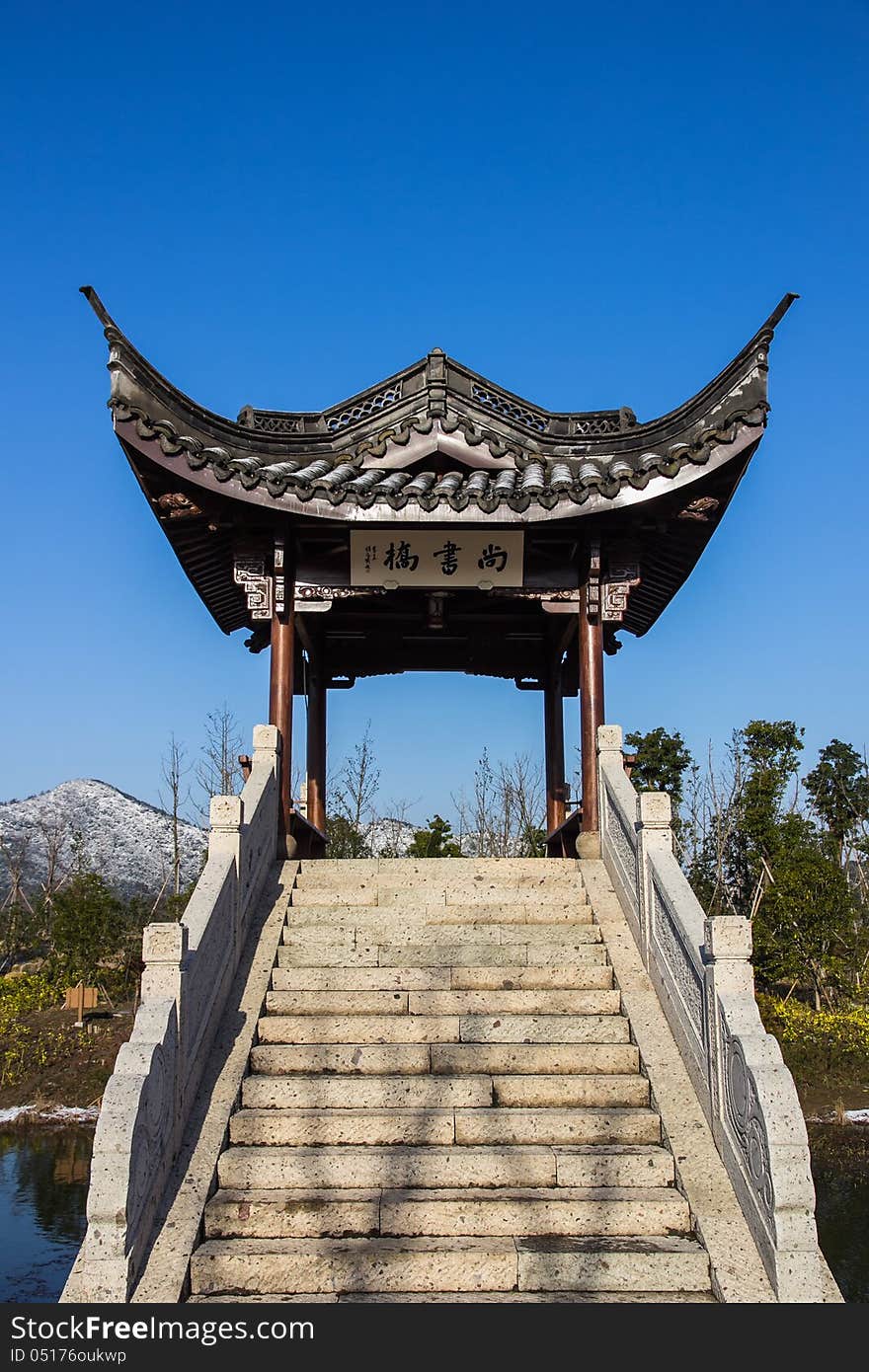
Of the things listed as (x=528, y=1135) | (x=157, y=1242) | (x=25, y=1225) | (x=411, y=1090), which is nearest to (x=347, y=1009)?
(x=411, y=1090)

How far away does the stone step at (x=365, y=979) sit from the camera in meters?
6.59

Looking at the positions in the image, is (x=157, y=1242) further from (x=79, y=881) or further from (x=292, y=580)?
(x=79, y=881)

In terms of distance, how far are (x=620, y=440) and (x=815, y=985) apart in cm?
987

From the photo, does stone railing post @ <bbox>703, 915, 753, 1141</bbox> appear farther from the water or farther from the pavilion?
the water

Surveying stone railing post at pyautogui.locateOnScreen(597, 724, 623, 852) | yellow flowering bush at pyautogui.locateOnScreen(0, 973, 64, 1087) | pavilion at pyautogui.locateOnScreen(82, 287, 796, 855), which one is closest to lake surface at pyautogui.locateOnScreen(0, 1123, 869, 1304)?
yellow flowering bush at pyautogui.locateOnScreen(0, 973, 64, 1087)

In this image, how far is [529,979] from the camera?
261 inches

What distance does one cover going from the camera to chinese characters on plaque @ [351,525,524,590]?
9.05 metres

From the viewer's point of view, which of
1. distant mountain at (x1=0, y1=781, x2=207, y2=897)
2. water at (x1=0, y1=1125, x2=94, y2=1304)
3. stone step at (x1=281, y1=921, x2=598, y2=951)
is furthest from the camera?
distant mountain at (x1=0, y1=781, x2=207, y2=897)

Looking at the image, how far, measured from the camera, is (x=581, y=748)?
8.89 metres

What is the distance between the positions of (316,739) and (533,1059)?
617 cm

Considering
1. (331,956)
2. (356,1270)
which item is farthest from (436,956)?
(356,1270)

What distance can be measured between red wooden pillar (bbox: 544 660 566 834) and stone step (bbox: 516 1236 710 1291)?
275 inches

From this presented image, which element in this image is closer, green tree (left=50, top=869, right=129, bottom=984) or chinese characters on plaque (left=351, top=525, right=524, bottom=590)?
chinese characters on plaque (left=351, top=525, right=524, bottom=590)

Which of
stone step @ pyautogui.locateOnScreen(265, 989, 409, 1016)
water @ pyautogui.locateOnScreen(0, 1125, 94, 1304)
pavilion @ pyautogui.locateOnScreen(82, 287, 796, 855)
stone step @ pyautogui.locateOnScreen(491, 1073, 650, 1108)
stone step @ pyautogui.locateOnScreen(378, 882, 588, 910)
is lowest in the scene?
water @ pyautogui.locateOnScreen(0, 1125, 94, 1304)
